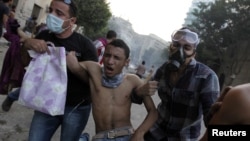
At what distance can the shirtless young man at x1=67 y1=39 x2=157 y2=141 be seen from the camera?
9.23 ft

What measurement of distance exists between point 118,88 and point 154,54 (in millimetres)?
120288

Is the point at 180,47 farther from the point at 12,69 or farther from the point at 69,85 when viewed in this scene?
the point at 12,69

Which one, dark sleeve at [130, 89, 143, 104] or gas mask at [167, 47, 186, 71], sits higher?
gas mask at [167, 47, 186, 71]

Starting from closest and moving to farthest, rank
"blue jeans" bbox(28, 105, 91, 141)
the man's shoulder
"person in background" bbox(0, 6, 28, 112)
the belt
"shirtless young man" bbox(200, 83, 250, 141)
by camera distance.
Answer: "shirtless young man" bbox(200, 83, 250, 141)
the belt
the man's shoulder
"blue jeans" bbox(28, 105, 91, 141)
"person in background" bbox(0, 6, 28, 112)

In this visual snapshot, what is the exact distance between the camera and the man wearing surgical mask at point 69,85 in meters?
3.20

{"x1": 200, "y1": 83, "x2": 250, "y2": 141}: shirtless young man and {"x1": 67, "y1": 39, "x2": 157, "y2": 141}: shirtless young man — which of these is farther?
{"x1": 67, "y1": 39, "x2": 157, "y2": 141}: shirtless young man

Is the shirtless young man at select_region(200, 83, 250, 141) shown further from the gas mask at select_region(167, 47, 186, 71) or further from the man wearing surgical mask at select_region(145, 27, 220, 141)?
the gas mask at select_region(167, 47, 186, 71)

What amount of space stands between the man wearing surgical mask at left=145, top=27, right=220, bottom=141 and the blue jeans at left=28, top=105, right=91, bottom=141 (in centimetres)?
68

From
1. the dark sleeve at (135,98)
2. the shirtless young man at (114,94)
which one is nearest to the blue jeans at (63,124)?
the shirtless young man at (114,94)

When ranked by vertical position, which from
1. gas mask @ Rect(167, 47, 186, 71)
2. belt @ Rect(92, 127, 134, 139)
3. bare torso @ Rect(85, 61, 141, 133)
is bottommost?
belt @ Rect(92, 127, 134, 139)

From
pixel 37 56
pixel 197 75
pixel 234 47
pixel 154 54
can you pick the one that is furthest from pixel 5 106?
pixel 154 54

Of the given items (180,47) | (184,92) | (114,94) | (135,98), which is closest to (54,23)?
(114,94)

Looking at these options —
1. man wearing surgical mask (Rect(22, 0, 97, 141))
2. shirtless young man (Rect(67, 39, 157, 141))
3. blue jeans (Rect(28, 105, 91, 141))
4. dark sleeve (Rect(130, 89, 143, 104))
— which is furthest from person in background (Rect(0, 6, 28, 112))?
dark sleeve (Rect(130, 89, 143, 104))

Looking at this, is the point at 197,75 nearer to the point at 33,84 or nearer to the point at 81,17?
the point at 33,84
